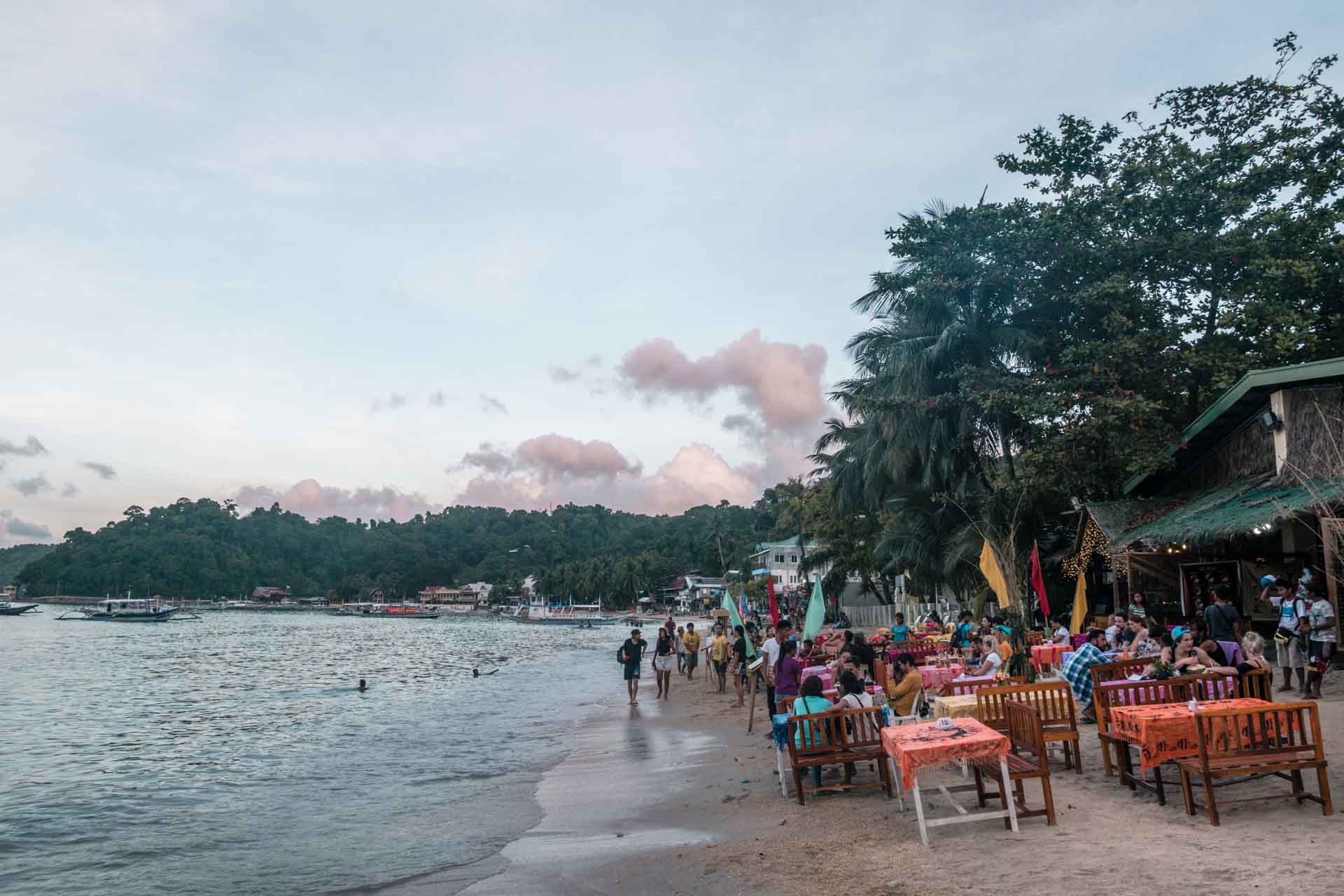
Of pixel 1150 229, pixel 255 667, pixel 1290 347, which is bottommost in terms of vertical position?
pixel 255 667

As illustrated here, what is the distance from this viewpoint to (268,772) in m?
15.2

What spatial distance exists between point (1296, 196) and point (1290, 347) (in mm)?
5118

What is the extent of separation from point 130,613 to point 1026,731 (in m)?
138

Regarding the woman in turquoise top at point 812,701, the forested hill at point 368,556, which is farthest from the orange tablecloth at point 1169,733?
the forested hill at point 368,556

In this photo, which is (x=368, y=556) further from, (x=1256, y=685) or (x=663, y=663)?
(x=1256, y=685)

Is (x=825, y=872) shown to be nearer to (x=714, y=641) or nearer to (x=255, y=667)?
(x=714, y=641)

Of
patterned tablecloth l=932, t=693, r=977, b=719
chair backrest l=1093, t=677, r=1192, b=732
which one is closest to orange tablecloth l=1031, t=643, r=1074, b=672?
patterned tablecloth l=932, t=693, r=977, b=719

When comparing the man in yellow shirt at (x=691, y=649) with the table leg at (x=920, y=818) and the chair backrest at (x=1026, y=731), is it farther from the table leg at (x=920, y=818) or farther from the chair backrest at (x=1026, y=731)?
the table leg at (x=920, y=818)

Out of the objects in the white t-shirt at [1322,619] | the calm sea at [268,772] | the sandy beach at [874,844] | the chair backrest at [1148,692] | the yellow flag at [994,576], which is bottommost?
the calm sea at [268,772]

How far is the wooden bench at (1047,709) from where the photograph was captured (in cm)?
820

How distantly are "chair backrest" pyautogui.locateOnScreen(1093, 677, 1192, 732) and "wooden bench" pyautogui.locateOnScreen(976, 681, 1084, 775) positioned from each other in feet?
1.51

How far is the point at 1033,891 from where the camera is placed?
548 cm

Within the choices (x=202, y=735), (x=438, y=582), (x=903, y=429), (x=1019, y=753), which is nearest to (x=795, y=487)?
(x=903, y=429)

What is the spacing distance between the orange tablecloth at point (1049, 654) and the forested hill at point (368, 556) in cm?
11749
